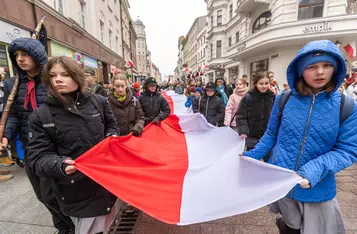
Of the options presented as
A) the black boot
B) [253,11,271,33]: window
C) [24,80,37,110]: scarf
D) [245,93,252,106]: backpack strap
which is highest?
[253,11,271,33]: window

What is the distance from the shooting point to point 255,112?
313 cm

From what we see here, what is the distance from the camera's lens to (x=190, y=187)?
178 centimetres

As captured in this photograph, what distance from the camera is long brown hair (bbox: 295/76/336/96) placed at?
1453 millimetres

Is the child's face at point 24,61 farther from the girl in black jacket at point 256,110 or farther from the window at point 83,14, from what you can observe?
the window at point 83,14

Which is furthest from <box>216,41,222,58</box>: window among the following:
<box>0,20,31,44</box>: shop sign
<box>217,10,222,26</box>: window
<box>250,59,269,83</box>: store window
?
<box>0,20,31,44</box>: shop sign

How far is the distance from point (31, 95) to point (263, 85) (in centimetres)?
313

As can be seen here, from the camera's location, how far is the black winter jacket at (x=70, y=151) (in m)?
1.45

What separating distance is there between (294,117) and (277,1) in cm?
1752

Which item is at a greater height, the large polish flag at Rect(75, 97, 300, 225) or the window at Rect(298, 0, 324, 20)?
the window at Rect(298, 0, 324, 20)

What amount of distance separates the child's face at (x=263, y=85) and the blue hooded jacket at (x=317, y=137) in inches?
57.4

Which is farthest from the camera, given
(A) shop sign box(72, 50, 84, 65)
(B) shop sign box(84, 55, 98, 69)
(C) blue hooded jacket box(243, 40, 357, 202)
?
(B) shop sign box(84, 55, 98, 69)

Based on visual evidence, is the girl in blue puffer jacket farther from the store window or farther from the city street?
the store window

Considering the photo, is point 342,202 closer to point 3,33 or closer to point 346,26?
point 3,33

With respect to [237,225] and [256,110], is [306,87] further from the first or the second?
[237,225]
